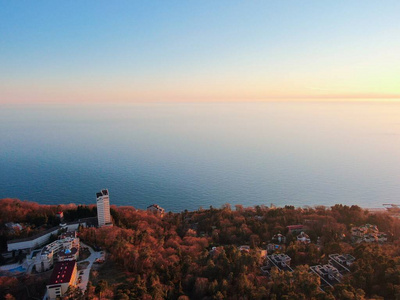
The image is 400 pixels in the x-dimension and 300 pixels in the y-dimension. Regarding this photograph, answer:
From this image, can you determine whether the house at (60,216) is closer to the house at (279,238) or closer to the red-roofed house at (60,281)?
the red-roofed house at (60,281)

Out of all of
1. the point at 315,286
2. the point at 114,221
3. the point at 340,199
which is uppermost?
the point at 315,286

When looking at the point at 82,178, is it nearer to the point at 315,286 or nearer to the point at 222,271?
the point at 222,271

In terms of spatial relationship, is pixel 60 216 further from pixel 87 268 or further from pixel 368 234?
pixel 368 234

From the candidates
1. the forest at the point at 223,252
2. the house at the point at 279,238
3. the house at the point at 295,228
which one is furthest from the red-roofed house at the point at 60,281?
the house at the point at 295,228

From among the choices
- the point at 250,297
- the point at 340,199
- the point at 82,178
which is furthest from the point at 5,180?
the point at 340,199

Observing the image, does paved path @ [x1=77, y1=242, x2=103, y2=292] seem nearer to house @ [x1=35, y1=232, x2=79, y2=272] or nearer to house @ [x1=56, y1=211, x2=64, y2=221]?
house @ [x1=35, y1=232, x2=79, y2=272]

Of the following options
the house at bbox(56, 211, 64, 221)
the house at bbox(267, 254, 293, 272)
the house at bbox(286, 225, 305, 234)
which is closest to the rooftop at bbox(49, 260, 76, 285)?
the house at bbox(56, 211, 64, 221)

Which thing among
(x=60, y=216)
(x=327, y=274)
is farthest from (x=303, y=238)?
(x=60, y=216)
